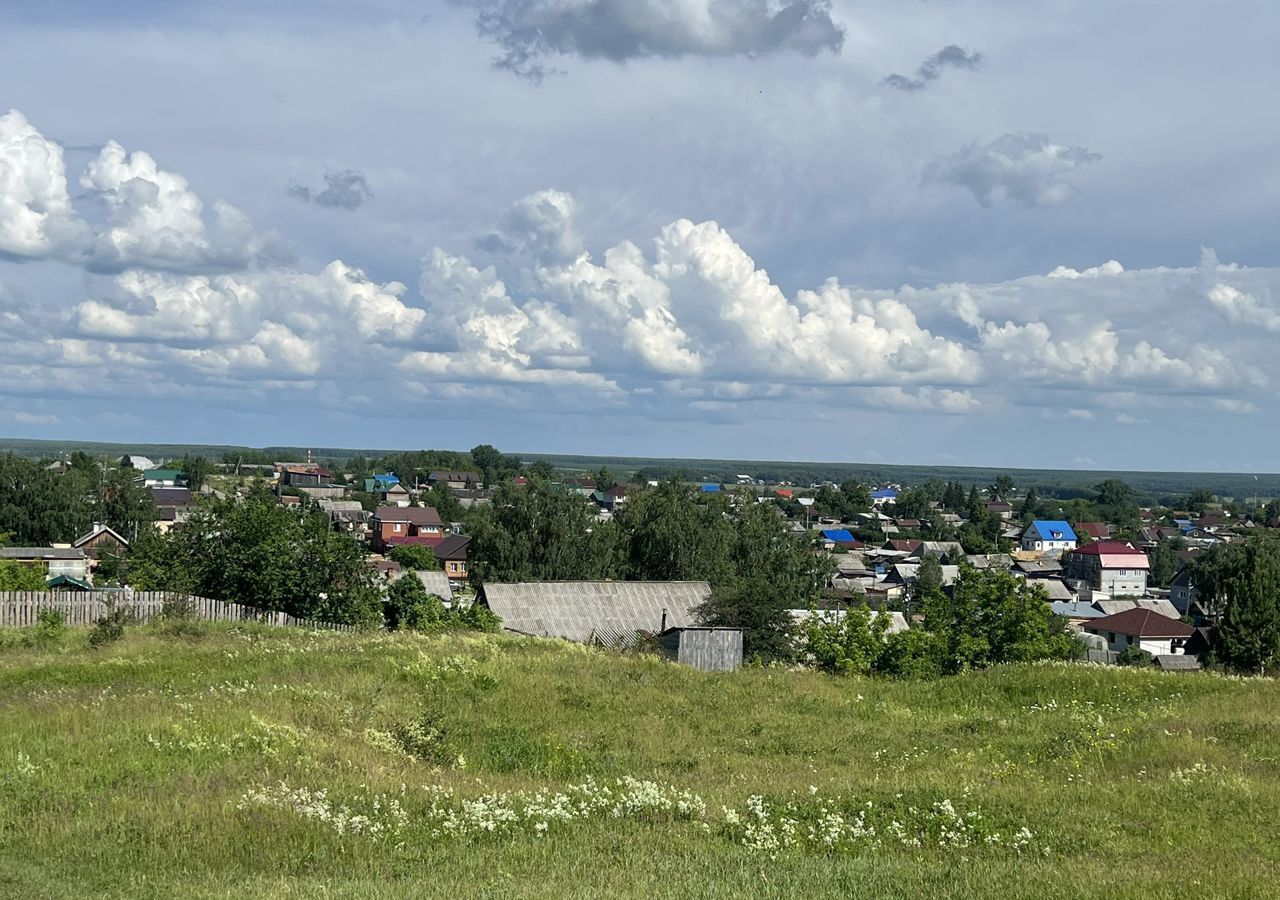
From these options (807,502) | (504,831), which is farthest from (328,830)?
(807,502)

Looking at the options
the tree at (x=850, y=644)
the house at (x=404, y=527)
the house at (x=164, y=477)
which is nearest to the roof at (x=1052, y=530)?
the house at (x=404, y=527)

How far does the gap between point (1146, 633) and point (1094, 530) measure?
315 feet

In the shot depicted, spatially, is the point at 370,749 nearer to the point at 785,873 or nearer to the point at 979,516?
the point at 785,873

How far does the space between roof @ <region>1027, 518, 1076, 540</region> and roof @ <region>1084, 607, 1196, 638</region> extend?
8537cm

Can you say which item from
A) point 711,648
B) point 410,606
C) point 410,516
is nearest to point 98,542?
point 410,516

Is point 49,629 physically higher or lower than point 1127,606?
higher

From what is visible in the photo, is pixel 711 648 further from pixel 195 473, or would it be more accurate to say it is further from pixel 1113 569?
pixel 195 473

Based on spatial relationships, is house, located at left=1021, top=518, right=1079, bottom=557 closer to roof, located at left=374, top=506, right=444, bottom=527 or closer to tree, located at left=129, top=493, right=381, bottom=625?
roof, located at left=374, top=506, right=444, bottom=527

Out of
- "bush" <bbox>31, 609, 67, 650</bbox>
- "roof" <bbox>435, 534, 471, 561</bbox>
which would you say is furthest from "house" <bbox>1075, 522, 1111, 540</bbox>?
"bush" <bbox>31, 609, 67, 650</bbox>

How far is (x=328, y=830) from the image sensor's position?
10906 millimetres

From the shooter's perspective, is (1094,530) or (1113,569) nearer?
(1113,569)

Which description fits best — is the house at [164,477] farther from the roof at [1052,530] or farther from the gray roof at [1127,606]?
the gray roof at [1127,606]

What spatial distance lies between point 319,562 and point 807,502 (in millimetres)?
163088

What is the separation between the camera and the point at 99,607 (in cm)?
3127
